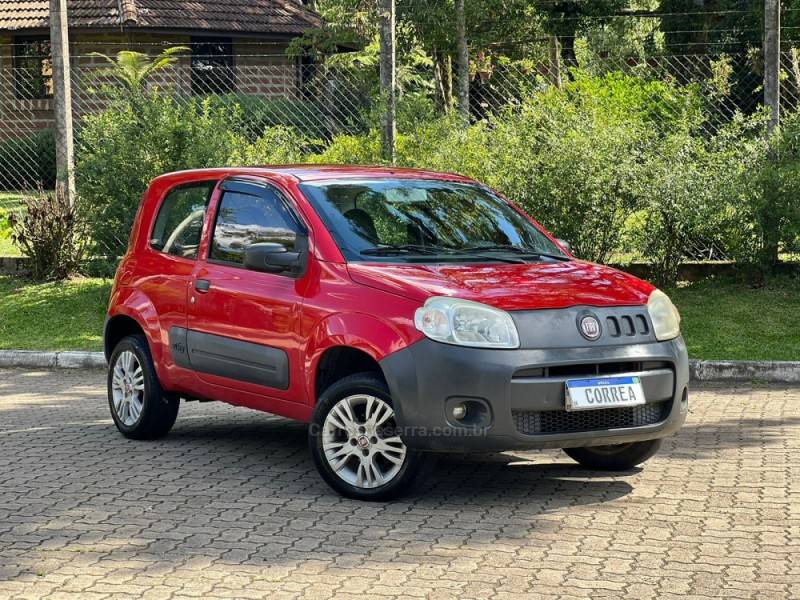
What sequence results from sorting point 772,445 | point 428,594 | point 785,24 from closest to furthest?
point 428,594 → point 772,445 → point 785,24

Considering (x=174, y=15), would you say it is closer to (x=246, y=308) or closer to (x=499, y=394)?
(x=246, y=308)

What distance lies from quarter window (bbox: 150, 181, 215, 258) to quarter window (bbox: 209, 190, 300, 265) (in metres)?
0.25

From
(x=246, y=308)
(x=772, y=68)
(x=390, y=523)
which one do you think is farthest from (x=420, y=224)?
(x=772, y=68)

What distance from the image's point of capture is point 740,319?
13.9m

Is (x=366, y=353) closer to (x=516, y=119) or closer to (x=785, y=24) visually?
(x=516, y=119)

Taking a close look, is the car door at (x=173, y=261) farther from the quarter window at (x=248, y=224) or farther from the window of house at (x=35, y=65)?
the window of house at (x=35, y=65)

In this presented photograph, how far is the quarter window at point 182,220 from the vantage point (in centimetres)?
904

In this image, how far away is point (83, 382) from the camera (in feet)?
41.8

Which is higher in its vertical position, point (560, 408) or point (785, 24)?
point (785, 24)

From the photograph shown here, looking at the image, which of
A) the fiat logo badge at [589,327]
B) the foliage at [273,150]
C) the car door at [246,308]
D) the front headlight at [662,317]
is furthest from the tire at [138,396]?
the foliage at [273,150]

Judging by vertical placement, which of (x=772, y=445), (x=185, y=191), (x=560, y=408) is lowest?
(x=772, y=445)

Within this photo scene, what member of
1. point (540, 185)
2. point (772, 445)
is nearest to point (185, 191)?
point (772, 445)

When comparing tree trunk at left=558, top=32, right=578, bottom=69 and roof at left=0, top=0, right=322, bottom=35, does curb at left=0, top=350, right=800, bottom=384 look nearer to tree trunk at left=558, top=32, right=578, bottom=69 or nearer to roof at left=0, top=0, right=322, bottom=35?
tree trunk at left=558, top=32, right=578, bottom=69

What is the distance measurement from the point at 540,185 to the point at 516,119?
1171 millimetres
